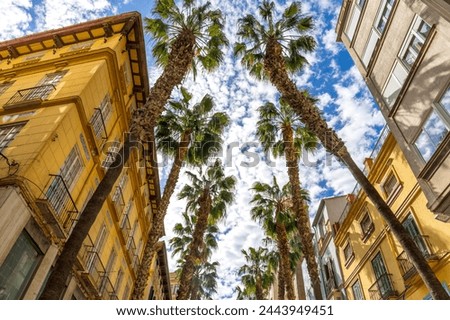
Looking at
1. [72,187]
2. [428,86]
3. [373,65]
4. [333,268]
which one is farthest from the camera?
[333,268]

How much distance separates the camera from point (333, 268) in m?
27.2

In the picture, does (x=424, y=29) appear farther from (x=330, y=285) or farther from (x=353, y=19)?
(x=330, y=285)

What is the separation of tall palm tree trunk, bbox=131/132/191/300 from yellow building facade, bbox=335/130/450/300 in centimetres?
1210

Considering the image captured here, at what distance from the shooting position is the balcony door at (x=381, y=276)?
17.4m

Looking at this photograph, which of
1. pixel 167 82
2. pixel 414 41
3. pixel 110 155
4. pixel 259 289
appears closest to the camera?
pixel 414 41

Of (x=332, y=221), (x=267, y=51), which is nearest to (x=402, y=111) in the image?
(x=267, y=51)

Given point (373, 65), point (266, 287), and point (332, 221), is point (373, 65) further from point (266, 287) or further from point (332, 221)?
point (266, 287)

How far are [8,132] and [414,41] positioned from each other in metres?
17.4

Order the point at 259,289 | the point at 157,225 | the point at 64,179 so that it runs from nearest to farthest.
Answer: the point at 64,179 < the point at 157,225 < the point at 259,289

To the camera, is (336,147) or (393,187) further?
(393,187)

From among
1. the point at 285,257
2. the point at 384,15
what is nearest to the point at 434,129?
the point at 384,15

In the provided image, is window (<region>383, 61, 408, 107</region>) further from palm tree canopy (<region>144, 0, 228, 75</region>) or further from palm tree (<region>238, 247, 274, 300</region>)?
palm tree (<region>238, 247, 274, 300</region>)

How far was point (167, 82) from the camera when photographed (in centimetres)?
1230
